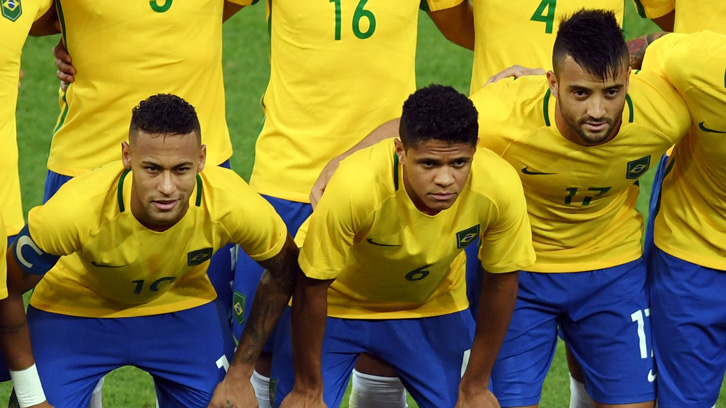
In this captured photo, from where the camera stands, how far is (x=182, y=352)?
6055mm

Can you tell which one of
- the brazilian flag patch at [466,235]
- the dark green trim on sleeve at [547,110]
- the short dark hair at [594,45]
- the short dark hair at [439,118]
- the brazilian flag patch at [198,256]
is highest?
the short dark hair at [594,45]

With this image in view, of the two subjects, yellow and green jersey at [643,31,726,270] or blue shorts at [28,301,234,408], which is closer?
yellow and green jersey at [643,31,726,270]

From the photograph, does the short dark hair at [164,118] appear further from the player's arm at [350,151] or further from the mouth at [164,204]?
the player's arm at [350,151]

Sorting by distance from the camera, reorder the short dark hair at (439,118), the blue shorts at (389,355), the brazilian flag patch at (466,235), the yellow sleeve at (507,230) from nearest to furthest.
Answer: the short dark hair at (439,118), the yellow sleeve at (507,230), the brazilian flag patch at (466,235), the blue shorts at (389,355)

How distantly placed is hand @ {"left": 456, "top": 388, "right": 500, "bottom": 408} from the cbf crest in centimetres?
253

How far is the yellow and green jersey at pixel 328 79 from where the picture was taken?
251 inches

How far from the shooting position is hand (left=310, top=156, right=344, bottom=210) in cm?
583

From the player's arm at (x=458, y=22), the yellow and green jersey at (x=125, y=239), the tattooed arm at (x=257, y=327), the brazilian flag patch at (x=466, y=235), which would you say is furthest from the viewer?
the player's arm at (x=458, y=22)

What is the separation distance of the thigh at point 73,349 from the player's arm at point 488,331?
150 centimetres

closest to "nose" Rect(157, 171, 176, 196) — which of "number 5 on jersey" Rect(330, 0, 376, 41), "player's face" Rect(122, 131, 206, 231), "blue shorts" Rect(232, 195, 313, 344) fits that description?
"player's face" Rect(122, 131, 206, 231)

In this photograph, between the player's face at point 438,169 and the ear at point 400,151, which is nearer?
the player's face at point 438,169

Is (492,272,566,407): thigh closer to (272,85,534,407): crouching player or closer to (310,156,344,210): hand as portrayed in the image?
(272,85,534,407): crouching player

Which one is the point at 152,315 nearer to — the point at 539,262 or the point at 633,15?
the point at 539,262

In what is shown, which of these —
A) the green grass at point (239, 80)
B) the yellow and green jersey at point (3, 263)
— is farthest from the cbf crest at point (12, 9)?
the green grass at point (239, 80)
